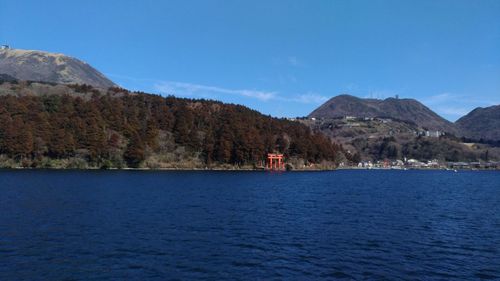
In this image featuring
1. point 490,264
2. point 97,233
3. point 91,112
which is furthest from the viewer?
point 91,112

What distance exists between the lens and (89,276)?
79.4 feet

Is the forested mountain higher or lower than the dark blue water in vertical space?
higher

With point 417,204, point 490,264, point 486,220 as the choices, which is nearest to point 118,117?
point 417,204

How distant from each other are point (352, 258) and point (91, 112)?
16985 centimetres

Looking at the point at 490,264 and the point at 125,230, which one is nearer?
the point at 490,264

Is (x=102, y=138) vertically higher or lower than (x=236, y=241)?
higher

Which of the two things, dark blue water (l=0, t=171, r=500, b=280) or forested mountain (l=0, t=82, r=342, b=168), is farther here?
forested mountain (l=0, t=82, r=342, b=168)

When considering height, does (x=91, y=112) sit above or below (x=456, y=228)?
above

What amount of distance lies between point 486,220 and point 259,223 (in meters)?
27.7

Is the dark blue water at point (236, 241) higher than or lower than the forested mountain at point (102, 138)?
lower

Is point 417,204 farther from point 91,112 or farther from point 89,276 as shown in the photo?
point 91,112

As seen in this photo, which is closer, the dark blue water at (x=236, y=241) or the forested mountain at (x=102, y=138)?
the dark blue water at (x=236, y=241)

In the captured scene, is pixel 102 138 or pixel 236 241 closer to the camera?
pixel 236 241

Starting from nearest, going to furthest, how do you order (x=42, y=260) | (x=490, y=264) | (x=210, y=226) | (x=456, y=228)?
(x=42, y=260) → (x=490, y=264) → (x=210, y=226) → (x=456, y=228)
